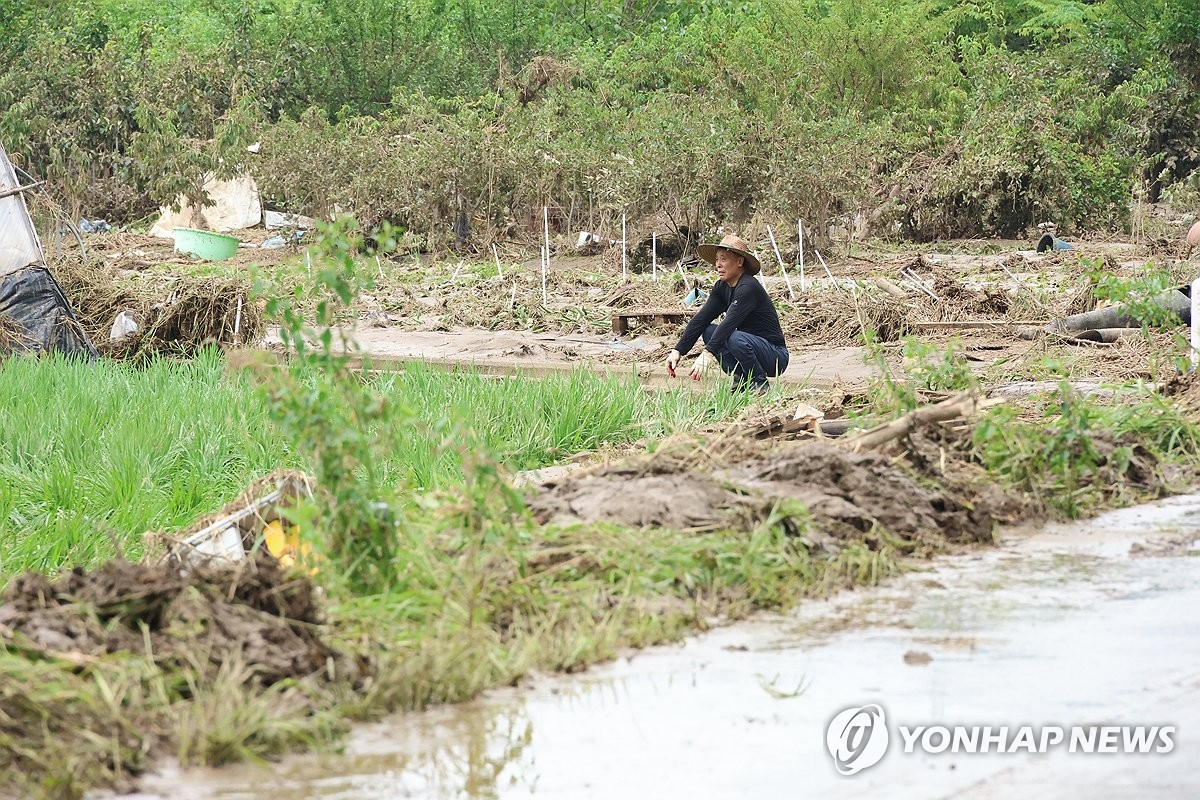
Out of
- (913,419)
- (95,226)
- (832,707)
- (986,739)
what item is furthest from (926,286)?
(95,226)

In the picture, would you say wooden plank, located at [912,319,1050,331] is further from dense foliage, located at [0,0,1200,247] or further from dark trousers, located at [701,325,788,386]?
dense foliage, located at [0,0,1200,247]

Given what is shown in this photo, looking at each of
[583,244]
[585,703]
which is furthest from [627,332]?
[585,703]

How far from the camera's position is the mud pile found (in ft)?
15.4

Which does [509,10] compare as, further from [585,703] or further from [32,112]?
[585,703]

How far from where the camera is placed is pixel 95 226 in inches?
933

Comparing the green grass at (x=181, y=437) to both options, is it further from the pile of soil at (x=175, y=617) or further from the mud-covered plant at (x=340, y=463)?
the pile of soil at (x=175, y=617)

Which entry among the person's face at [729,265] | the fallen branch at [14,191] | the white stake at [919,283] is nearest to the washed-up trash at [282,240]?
the fallen branch at [14,191]

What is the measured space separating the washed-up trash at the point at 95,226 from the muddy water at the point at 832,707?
20781mm

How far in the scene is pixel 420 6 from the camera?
1272 inches

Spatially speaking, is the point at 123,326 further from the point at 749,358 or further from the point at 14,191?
the point at 749,358

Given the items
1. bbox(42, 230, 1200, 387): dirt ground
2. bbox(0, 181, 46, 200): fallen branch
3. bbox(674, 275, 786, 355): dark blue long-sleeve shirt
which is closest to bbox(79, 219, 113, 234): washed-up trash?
bbox(42, 230, 1200, 387): dirt ground

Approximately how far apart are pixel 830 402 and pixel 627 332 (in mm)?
5820

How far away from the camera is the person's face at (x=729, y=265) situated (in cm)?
899

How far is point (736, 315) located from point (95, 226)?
56.8 feet
